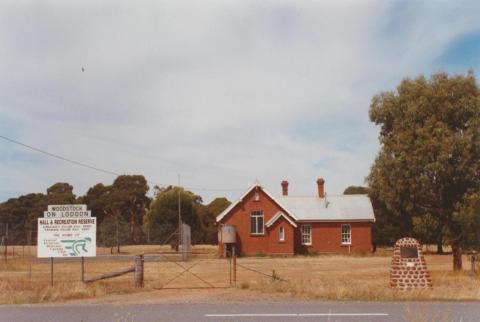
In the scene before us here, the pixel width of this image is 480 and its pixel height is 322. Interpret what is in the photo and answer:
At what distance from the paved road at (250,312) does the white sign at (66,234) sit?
4.54m

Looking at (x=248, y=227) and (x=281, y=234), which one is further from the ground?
(x=248, y=227)

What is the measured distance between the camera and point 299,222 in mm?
49531

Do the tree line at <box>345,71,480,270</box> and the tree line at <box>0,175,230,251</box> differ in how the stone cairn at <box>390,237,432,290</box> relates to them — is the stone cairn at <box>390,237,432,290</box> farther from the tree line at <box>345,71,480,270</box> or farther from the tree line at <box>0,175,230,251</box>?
the tree line at <box>0,175,230,251</box>

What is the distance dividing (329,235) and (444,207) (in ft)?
79.6

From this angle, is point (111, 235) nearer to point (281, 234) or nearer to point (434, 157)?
point (281, 234)

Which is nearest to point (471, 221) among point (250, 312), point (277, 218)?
point (250, 312)

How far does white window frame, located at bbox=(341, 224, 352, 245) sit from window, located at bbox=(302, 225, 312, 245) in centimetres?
288

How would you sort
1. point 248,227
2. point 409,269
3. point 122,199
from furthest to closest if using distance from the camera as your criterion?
point 122,199
point 248,227
point 409,269

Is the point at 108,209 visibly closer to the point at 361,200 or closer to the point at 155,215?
the point at 155,215

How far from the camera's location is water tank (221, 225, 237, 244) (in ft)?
149

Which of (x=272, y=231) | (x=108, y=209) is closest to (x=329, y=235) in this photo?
(x=272, y=231)

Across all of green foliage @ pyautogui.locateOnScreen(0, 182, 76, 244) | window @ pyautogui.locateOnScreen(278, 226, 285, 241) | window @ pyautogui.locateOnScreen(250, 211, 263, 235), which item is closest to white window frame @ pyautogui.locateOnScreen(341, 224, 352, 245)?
window @ pyautogui.locateOnScreen(278, 226, 285, 241)

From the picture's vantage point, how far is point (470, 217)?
23469 mm

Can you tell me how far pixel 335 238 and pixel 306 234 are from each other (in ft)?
8.33
